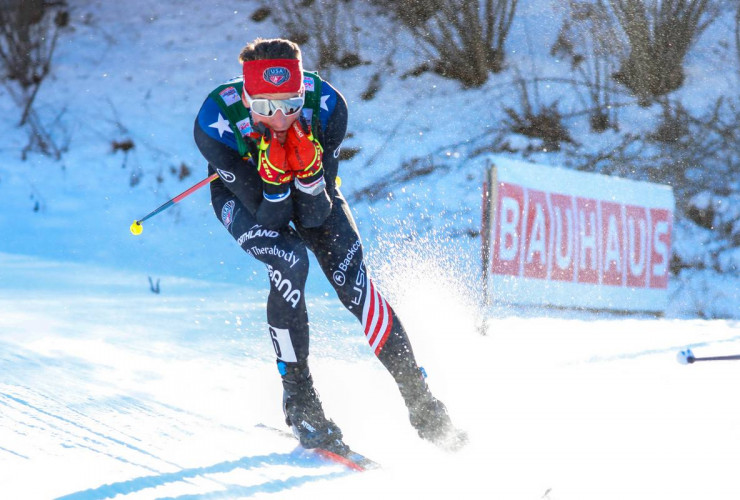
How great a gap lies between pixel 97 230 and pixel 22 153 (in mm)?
2686

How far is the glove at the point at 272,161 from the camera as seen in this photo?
102 inches

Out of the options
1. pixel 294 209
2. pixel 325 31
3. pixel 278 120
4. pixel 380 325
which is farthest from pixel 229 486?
pixel 325 31

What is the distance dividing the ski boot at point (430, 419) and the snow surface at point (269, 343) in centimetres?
8

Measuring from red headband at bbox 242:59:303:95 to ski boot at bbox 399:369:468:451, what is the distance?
1.18 m

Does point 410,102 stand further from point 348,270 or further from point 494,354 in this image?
point 348,270

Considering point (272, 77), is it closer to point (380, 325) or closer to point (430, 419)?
point (380, 325)

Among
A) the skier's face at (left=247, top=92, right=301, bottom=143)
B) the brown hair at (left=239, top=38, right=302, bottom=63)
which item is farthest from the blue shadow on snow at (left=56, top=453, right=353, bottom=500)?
the brown hair at (left=239, top=38, right=302, bottom=63)

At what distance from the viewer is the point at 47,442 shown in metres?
2.57

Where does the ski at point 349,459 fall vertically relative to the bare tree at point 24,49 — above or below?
below

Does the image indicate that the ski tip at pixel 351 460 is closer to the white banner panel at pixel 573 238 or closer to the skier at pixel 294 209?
the skier at pixel 294 209

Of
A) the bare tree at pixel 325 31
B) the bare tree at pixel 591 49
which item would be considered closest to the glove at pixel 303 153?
the bare tree at pixel 325 31

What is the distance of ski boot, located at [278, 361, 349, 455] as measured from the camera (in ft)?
9.11

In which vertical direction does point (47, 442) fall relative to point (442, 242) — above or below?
above

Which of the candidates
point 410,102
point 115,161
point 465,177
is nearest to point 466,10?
point 410,102
